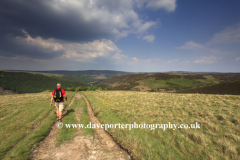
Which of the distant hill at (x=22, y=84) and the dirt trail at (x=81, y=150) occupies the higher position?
the dirt trail at (x=81, y=150)

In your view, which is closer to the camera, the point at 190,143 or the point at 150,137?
the point at 190,143

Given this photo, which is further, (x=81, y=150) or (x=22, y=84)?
(x=22, y=84)

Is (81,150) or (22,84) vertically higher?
(81,150)

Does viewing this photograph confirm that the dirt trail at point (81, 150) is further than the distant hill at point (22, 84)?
No

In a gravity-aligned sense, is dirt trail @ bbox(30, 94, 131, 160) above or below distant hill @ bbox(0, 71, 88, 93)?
above

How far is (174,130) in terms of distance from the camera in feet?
24.8

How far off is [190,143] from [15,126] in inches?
513

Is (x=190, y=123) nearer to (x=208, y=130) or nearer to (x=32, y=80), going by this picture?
(x=208, y=130)

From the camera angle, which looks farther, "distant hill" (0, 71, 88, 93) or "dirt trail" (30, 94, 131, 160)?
"distant hill" (0, 71, 88, 93)

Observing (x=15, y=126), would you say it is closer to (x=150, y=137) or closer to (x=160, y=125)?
(x=150, y=137)

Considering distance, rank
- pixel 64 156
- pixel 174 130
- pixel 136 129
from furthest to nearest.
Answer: pixel 136 129 < pixel 174 130 < pixel 64 156

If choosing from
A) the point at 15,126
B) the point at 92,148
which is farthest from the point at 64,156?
the point at 15,126

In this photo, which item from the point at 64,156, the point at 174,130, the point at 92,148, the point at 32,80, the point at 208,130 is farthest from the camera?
the point at 32,80

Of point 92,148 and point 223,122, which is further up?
point 223,122
